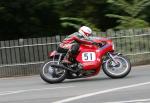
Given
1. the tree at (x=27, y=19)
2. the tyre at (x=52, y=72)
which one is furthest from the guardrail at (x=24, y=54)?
the tyre at (x=52, y=72)

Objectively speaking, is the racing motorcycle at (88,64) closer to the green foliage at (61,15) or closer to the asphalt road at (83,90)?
the asphalt road at (83,90)

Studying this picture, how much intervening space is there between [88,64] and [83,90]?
7.22 feet

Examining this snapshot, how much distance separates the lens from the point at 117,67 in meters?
15.4

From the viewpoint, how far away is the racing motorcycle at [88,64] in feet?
50.3

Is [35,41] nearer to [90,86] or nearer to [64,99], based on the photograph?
[90,86]

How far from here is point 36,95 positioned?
12852 mm

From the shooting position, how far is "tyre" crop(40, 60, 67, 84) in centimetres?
1530

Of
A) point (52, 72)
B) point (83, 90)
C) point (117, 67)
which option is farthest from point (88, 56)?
point (83, 90)

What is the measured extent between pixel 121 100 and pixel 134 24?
9585 millimetres

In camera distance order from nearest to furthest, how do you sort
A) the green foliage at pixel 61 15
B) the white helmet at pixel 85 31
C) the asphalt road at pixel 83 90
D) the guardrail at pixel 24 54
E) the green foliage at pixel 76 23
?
the asphalt road at pixel 83 90 < the white helmet at pixel 85 31 < the guardrail at pixel 24 54 < the green foliage at pixel 76 23 < the green foliage at pixel 61 15

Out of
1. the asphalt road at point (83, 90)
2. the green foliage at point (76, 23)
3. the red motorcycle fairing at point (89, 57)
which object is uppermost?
the green foliage at point (76, 23)

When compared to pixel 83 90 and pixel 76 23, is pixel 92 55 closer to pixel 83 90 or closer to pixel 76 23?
pixel 83 90

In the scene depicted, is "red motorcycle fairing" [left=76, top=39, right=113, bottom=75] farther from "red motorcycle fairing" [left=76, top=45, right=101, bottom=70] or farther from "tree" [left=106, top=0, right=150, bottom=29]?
"tree" [left=106, top=0, right=150, bottom=29]

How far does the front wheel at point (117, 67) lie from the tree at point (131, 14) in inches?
201
